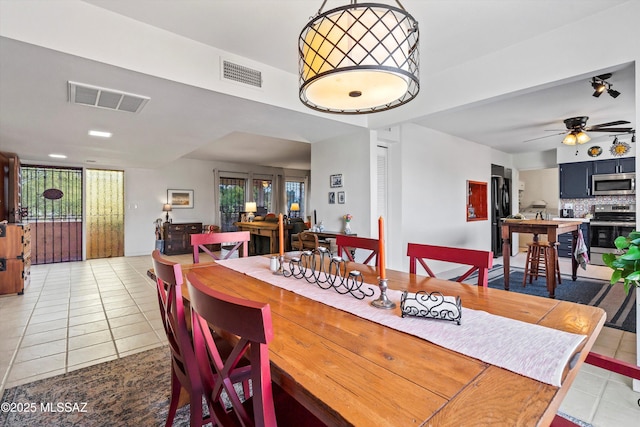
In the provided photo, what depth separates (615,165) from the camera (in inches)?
241

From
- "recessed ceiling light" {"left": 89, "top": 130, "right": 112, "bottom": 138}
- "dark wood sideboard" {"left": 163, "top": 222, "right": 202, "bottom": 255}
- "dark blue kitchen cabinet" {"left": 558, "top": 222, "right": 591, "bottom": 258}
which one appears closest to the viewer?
"recessed ceiling light" {"left": 89, "top": 130, "right": 112, "bottom": 138}

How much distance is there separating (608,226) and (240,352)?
7.88m

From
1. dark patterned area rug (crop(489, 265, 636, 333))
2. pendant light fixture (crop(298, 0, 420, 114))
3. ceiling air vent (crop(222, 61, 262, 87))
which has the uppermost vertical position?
ceiling air vent (crop(222, 61, 262, 87))

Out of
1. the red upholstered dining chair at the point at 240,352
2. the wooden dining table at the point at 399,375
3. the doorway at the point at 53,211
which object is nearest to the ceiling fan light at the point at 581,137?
the wooden dining table at the point at 399,375

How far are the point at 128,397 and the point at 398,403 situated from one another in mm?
2035

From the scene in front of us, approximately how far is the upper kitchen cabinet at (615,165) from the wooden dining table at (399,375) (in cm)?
696

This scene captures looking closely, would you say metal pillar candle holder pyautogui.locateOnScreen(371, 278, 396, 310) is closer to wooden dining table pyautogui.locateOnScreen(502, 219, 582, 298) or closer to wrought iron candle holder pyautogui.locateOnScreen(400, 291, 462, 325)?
wrought iron candle holder pyautogui.locateOnScreen(400, 291, 462, 325)

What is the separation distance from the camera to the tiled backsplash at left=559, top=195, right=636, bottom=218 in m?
6.14

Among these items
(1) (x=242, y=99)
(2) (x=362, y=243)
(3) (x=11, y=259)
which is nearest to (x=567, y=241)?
(2) (x=362, y=243)

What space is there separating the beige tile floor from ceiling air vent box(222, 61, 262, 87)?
251cm

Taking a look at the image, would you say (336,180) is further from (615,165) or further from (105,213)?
(105,213)

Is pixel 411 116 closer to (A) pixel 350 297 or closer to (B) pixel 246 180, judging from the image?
(A) pixel 350 297

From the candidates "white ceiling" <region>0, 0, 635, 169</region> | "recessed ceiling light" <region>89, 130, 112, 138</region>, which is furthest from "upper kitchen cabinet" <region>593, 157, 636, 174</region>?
"recessed ceiling light" <region>89, 130, 112, 138</region>

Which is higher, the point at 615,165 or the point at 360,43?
the point at 615,165
